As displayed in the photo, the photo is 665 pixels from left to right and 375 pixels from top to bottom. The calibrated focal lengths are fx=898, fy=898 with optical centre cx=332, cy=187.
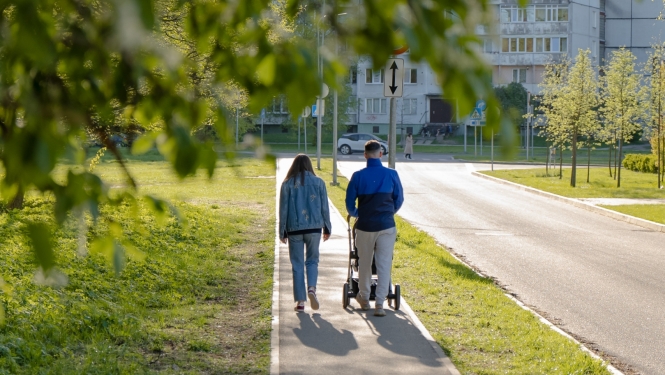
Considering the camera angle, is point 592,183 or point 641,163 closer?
point 592,183

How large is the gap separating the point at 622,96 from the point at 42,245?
34039 mm

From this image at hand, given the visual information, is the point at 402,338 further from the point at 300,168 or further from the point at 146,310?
the point at 146,310

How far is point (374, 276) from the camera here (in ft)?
31.9

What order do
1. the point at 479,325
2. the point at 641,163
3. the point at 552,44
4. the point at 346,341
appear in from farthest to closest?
the point at 552,44
the point at 641,163
the point at 479,325
the point at 346,341

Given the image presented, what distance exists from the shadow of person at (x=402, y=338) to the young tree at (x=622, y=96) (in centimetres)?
2569

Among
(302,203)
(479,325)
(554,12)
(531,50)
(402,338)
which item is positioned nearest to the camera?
(402,338)

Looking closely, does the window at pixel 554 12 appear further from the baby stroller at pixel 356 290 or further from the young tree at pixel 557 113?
the baby stroller at pixel 356 290

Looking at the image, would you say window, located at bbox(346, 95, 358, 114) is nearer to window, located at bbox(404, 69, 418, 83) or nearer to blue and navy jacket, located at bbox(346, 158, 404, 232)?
window, located at bbox(404, 69, 418, 83)

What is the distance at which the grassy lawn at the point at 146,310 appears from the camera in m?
7.04

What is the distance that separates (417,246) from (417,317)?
6122 millimetres

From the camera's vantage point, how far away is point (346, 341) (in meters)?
8.04

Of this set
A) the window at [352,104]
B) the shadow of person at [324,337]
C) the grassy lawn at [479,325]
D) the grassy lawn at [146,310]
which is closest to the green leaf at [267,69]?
the grassy lawn at [146,310]

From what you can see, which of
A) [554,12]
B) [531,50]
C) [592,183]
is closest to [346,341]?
[592,183]

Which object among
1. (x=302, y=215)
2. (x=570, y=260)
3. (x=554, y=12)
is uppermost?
(x=554, y=12)
